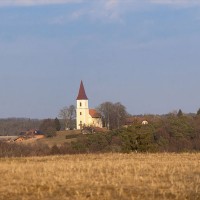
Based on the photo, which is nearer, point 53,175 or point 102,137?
point 53,175

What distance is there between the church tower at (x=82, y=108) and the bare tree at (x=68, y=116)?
1.96m

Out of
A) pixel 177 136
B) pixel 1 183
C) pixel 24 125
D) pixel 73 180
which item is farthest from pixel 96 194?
pixel 24 125

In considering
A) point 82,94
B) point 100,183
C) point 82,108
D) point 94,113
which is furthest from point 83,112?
point 100,183

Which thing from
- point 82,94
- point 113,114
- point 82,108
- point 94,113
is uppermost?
point 82,94

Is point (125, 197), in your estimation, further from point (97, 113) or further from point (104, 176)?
point (97, 113)

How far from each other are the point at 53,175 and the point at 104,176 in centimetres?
169

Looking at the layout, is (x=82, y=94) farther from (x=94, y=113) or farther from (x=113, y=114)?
(x=113, y=114)

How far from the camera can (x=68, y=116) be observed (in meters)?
140

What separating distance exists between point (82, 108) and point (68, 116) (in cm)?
922

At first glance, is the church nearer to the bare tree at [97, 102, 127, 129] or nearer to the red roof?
the red roof

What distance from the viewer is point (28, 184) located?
46.5 ft

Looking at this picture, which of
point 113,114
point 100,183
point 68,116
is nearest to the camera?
point 100,183

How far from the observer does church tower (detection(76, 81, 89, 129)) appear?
5704 inches

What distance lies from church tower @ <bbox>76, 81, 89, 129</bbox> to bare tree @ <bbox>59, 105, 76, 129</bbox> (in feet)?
6.43
